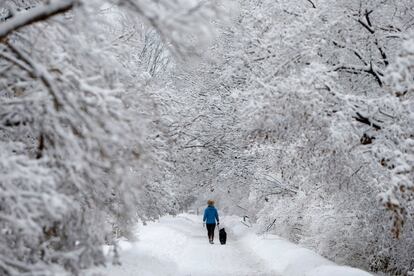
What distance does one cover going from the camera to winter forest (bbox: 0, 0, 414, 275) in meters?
4.91

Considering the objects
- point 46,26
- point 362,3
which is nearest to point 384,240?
point 362,3

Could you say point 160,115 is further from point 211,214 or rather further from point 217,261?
point 211,214

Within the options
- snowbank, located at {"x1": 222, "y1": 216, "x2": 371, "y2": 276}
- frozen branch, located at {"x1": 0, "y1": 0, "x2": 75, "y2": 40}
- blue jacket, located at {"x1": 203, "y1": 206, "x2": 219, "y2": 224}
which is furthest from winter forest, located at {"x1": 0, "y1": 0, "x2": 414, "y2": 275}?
blue jacket, located at {"x1": 203, "y1": 206, "x2": 219, "y2": 224}

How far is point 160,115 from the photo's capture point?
9680mm

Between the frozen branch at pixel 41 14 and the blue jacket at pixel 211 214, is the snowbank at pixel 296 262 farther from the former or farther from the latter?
the frozen branch at pixel 41 14

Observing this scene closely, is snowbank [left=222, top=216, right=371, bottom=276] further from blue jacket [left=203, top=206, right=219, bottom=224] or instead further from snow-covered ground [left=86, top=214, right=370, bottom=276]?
blue jacket [left=203, top=206, right=219, bottom=224]

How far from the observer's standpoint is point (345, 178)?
9000 mm

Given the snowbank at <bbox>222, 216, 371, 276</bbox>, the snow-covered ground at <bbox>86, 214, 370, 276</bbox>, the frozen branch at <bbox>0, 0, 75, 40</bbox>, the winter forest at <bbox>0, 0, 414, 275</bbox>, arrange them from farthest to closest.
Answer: the snow-covered ground at <bbox>86, 214, 370, 276</bbox> → the snowbank at <bbox>222, 216, 371, 276</bbox> → the winter forest at <bbox>0, 0, 414, 275</bbox> → the frozen branch at <bbox>0, 0, 75, 40</bbox>

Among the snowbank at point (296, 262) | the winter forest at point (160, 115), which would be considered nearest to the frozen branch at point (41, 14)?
the winter forest at point (160, 115)

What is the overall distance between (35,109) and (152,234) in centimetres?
1847

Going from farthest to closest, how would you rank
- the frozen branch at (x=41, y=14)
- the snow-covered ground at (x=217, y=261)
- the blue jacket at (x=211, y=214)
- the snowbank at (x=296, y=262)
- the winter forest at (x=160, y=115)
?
the blue jacket at (x=211, y=214) < the snow-covered ground at (x=217, y=261) < the snowbank at (x=296, y=262) < the winter forest at (x=160, y=115) < the frozen branch at (x=41, y=14)

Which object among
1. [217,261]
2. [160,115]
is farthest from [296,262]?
[160,115]

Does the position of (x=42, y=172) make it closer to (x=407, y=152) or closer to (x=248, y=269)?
(x=407, y=152)

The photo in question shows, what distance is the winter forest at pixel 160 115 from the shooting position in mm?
4910
